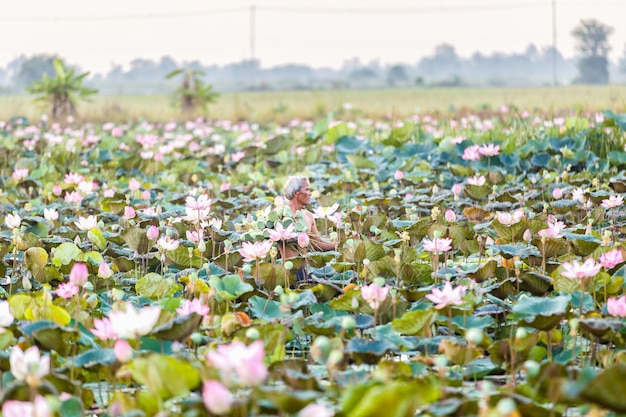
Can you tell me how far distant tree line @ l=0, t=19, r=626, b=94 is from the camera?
27969 millimetres

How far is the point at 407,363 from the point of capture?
2053mm

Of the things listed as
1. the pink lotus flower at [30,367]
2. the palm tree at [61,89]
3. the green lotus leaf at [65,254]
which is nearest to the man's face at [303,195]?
the green lotus leaf at [65,254]

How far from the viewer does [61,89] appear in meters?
12.6

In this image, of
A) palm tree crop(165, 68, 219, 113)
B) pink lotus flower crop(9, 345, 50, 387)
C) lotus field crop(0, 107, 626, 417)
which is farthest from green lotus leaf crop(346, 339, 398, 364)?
palm tree crop(165, 68, 219, 113)

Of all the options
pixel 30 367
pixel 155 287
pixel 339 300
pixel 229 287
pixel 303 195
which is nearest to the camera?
pixel 30 367

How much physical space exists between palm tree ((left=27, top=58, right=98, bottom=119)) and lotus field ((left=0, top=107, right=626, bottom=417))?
6.54 m

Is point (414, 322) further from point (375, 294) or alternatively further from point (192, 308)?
point (192, 308)

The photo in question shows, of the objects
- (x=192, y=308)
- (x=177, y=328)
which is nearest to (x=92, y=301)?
(x=192, y=308)

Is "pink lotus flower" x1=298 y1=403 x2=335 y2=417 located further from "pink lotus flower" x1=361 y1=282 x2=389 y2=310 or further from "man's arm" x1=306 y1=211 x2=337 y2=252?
"man's arm" x1=306 y1=211 x2=337 y2=252

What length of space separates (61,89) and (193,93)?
2.03m

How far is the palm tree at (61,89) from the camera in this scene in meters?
12.4

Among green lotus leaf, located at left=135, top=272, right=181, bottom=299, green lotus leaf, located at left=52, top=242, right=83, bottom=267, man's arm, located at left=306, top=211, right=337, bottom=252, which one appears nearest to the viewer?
green lotus leaf, located at left=135, top=272, right=181, bottom=299

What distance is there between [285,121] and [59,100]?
3.20m

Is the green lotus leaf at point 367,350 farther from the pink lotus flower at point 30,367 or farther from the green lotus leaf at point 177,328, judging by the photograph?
the pink lotus flower at point 30,367
